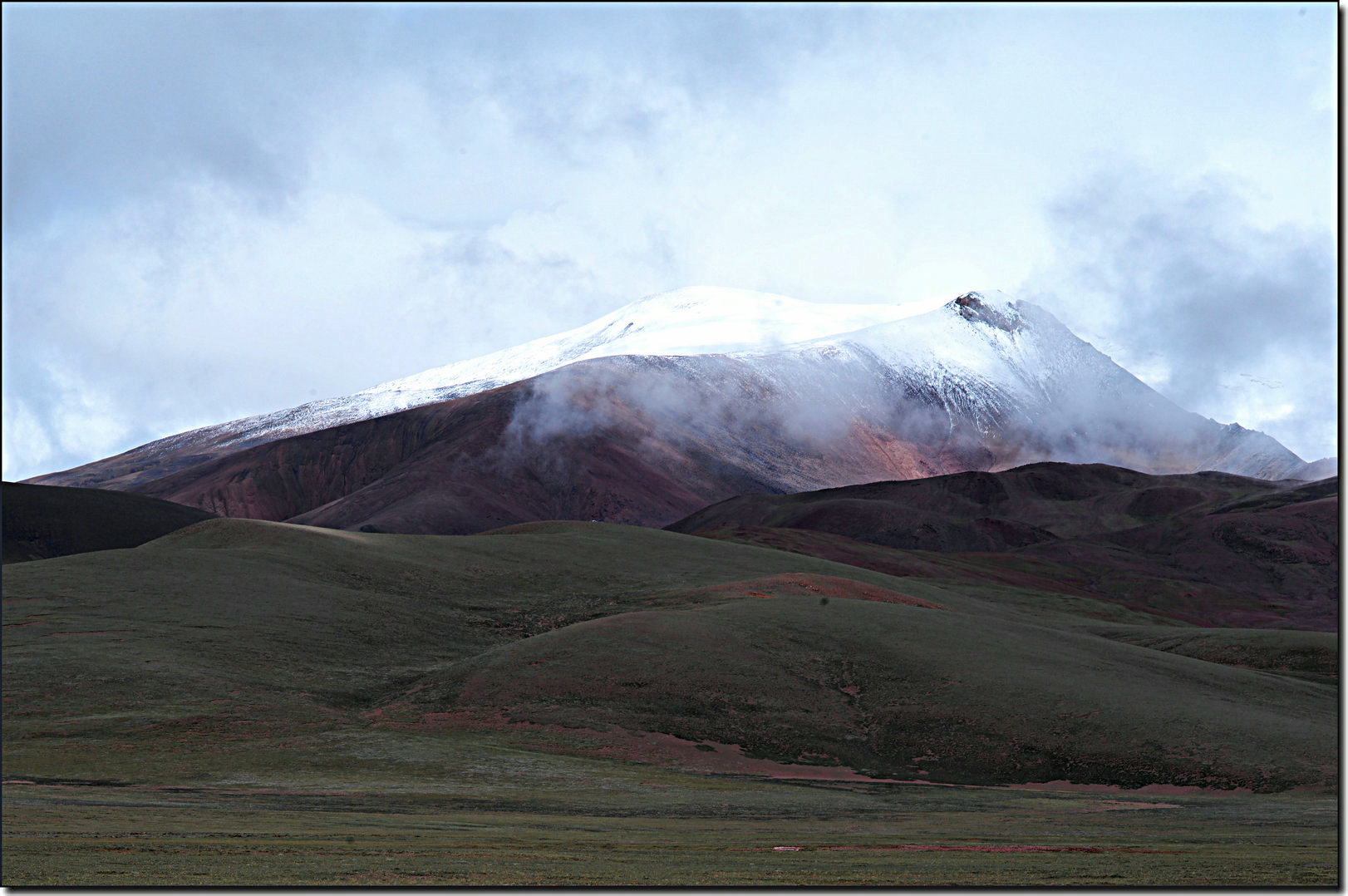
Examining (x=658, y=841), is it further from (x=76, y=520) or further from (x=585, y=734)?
(x=76, y=520)

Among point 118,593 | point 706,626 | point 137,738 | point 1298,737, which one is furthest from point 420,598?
point 1298,737

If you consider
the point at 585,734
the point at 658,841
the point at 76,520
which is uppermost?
the point at 76,520

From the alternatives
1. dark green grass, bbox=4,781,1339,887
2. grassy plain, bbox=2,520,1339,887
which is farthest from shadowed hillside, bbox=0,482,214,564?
dark green grass, bbox=4,781,1339,887

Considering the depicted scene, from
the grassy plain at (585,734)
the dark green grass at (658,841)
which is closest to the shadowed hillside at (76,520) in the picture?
the grassy plain at (585,734)

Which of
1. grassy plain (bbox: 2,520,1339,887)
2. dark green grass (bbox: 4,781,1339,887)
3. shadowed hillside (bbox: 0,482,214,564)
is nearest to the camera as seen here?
dark green grass (bbox: 4,781,1339,887)

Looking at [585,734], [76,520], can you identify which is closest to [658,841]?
[585,734]

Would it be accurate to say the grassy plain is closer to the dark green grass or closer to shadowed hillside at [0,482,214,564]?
the dark green grass

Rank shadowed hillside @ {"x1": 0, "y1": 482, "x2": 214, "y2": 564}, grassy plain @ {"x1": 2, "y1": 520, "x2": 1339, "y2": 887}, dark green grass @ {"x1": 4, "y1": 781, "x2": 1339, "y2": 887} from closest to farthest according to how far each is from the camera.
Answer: dark green grass @ {"x1": 4, "y1": 781, "x2": 1339, "y2": 887}, grassy plain @ {"x1": 2, "y1": 520, "x2": 1339, "y2": 887}, shadowed hillside @ {"x1": 0, "y1": 482, "x2": 214, "y2": 564}

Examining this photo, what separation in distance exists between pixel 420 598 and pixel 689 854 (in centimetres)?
6626

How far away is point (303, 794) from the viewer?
38875 mm

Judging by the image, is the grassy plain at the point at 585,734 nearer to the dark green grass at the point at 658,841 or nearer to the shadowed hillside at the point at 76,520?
the dark green grass at the point at 658,841

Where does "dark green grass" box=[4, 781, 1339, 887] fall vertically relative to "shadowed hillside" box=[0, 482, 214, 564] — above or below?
below

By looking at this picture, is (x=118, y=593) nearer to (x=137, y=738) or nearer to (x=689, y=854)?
(x=137, y=738)

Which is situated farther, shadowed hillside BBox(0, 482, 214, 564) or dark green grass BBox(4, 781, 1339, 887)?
shadowed hillside BBox(0, 482, 214, 564)
